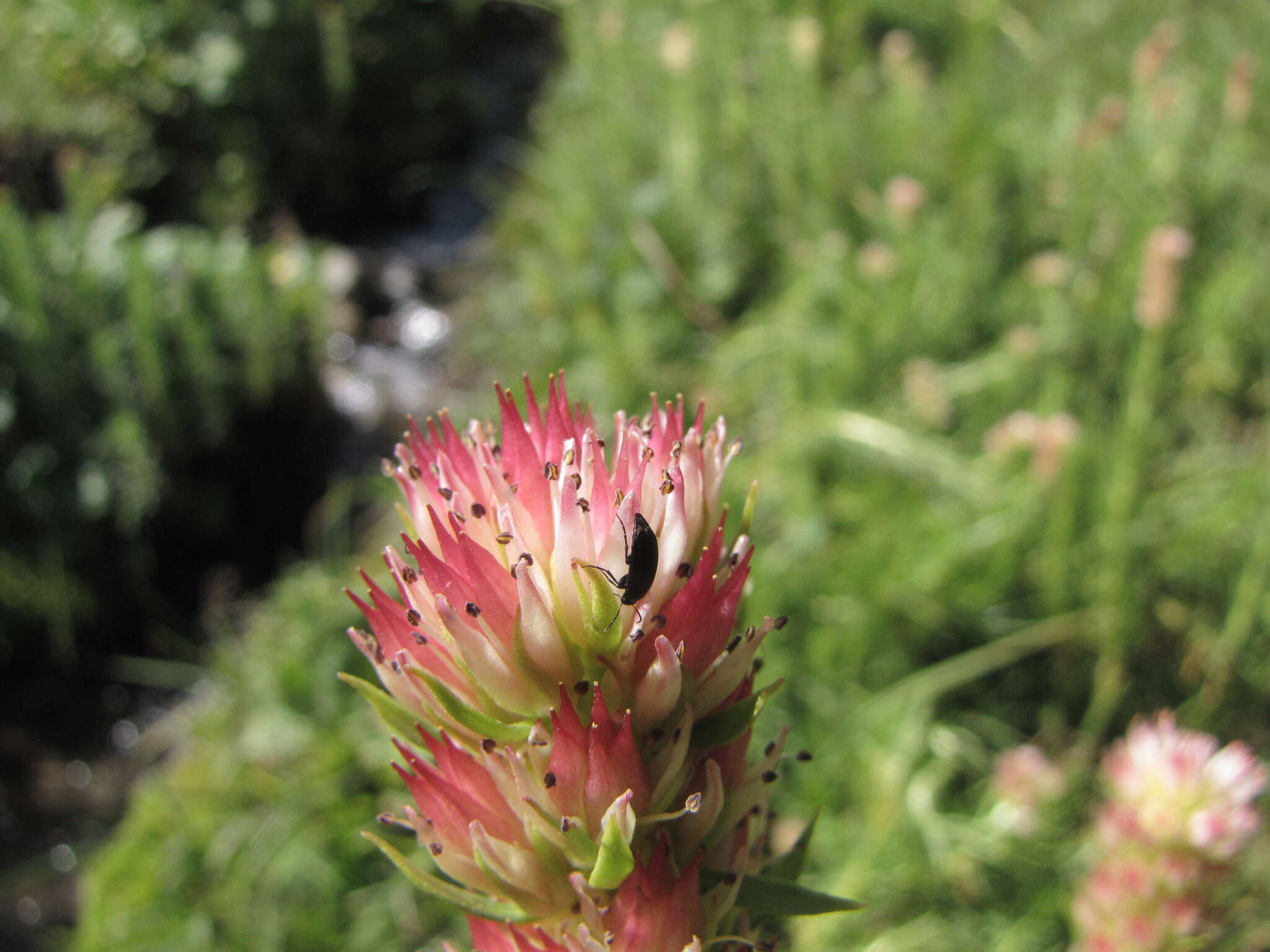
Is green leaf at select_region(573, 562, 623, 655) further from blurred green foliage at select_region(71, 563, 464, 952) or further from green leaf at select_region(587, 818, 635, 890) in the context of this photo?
blurred green foliage at select_region(71, 563, 464, 952)

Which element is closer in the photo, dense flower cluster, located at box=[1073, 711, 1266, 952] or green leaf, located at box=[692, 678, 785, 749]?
green leaf, located at box=[692, 678, 785, 749]

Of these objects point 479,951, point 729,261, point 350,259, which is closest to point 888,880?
point 479,951

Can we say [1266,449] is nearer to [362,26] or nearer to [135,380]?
[135,380]

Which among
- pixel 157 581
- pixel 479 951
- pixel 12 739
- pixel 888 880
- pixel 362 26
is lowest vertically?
pixel 479 951

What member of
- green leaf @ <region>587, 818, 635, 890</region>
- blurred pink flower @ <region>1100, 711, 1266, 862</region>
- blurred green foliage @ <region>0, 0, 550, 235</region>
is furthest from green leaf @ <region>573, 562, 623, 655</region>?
blurred green foliage @ <region>0, 0, 550, 235</region>

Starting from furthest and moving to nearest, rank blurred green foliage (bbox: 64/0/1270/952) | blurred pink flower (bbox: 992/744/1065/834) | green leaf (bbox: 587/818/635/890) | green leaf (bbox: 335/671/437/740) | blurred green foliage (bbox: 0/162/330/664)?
blurred green foliage (bbox: 0/162/330/664), blurred green foliage (bbox: 64/0/1270/952), blurred pink flower (bbox: 992/744/1065/834), green leaf (bbox: 335/671/437/740), green leaf (bbox: 587/818/635/890)

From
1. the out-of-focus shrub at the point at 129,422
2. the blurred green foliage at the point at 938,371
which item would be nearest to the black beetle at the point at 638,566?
the blurred green foliage at the point at 938,371
